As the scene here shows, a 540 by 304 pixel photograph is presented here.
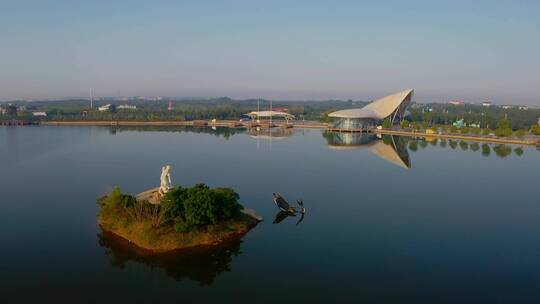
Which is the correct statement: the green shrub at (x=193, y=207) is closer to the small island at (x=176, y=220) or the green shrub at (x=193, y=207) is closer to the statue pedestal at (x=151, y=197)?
the small island at (x=176, y=220)

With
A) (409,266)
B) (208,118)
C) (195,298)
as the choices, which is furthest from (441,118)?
(195,298)

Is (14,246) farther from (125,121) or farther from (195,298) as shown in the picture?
(125,121)

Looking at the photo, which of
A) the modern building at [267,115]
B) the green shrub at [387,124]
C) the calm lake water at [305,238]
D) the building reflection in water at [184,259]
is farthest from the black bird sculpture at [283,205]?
the modern building at [267,115]

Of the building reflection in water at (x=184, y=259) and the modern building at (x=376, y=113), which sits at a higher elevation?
the modern building at (x=376, y=113)

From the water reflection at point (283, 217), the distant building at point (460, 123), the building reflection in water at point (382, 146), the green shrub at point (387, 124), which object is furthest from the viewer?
the distant building at point (460, 123)

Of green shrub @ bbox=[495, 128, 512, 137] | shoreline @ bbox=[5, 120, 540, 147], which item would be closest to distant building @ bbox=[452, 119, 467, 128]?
shoreline @ bbox=[5, 120, 540, 147]

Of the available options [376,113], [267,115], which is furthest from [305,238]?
[267,115]
